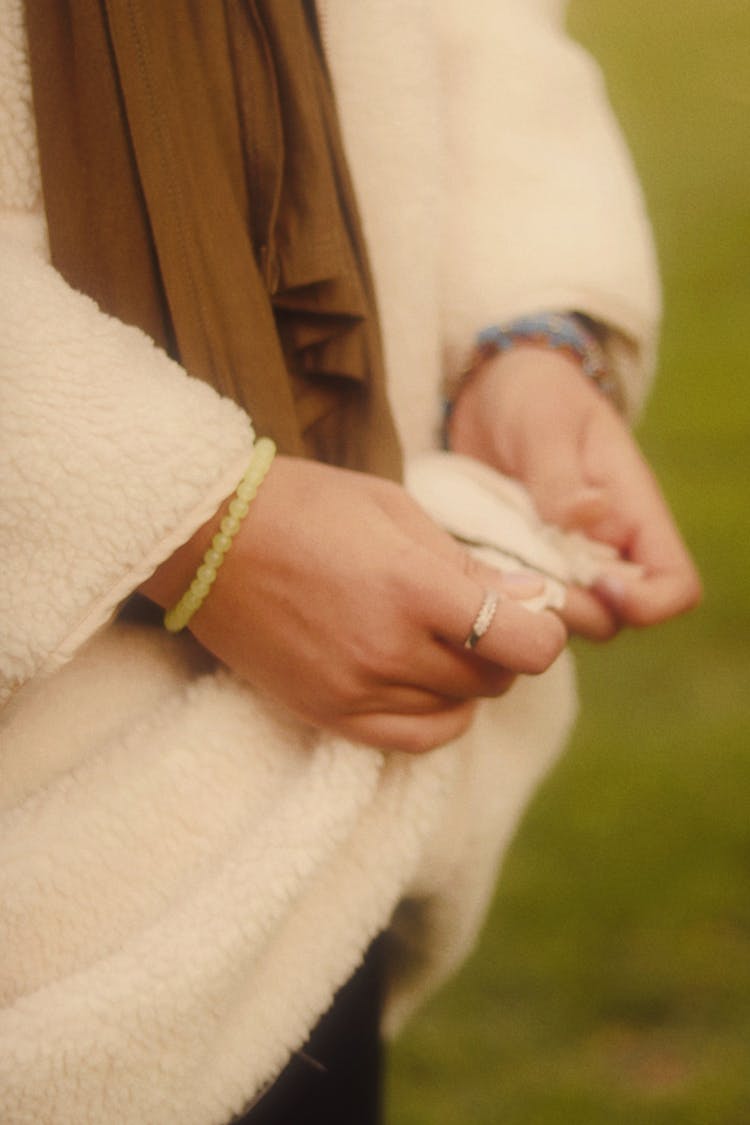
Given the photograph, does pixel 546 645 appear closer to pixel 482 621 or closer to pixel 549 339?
pixel 482 621

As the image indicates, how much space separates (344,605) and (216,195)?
20 cm

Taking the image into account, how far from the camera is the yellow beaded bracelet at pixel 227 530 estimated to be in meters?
0.51

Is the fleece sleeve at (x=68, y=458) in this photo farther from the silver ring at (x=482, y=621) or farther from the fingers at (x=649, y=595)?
the fingers at (x=649, y=595)

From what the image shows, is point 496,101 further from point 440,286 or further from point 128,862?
point 128,862

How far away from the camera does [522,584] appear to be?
1.89ft

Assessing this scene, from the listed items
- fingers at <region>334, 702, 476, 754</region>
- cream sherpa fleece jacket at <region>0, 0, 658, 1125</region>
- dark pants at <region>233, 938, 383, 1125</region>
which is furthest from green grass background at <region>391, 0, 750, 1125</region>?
fingers at <region>334, 702, 476, 754</region>

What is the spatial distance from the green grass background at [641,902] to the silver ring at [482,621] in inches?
37.6

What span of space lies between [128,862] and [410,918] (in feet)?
0.81

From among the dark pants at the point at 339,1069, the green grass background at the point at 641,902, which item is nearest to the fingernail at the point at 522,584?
the dark pants at the point at 339,1069

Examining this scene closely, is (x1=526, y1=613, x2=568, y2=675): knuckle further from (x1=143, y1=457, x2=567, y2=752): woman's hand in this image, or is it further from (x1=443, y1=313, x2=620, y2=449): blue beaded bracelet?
(x1=443, y1=313, x2=620, y2=449): blue beaded bracelet

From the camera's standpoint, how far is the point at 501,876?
63.2 inches

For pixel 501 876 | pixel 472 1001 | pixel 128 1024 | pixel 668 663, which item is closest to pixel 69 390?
pixel 128 1024

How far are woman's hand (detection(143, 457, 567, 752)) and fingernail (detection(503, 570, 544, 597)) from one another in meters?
0.03

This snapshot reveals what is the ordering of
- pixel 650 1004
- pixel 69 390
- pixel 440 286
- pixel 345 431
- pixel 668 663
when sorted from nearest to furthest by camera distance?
pixel 69 390, pixel 345 431, pixel 440 286, pixel 650 1004, pixel 668 663
